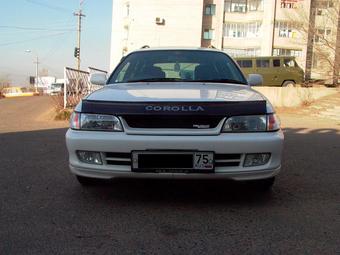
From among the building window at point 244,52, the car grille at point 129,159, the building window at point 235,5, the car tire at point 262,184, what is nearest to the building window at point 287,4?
Result: the building window at point 235,5

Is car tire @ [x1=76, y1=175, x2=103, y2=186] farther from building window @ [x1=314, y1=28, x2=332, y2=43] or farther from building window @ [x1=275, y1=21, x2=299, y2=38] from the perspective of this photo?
building window @ [x1=275, y1=21, x2=299, y2=38]

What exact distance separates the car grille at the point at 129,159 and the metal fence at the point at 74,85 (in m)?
12.2

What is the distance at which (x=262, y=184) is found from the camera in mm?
4828

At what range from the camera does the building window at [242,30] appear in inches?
2013

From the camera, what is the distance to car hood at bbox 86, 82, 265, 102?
14.3 feet

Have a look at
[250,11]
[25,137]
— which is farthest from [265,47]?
[25,137]

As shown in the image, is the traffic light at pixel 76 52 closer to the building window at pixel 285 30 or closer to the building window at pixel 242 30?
the building window at pixel 242 30

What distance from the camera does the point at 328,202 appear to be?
489cm

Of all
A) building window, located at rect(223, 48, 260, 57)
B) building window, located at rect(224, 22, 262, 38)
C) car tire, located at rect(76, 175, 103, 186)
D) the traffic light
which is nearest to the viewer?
car tire, located at rect(76, 175, 103, 186)

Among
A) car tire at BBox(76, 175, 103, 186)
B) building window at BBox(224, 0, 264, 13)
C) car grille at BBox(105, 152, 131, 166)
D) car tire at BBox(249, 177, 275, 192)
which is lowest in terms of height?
car tire at BBox(76, 175, 103, 186)

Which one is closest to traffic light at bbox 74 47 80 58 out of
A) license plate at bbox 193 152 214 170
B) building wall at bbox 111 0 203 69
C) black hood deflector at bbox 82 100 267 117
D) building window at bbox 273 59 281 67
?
building wall at bbox 111 0 203 69

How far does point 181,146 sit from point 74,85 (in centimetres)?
1383

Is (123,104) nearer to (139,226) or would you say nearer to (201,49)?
(139,226)

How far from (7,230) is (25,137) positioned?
6647 mm
